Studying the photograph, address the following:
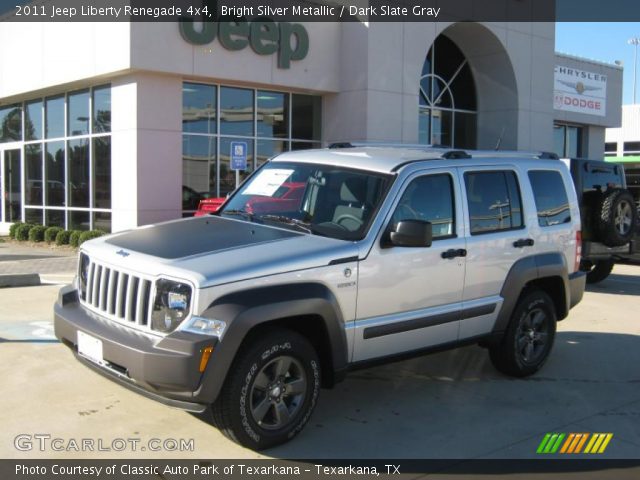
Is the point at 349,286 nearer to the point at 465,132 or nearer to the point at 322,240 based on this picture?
the point at 322,240

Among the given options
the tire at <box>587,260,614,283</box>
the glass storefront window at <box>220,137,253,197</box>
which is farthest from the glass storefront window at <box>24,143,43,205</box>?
the tire at <box>587,260,614,283</box>

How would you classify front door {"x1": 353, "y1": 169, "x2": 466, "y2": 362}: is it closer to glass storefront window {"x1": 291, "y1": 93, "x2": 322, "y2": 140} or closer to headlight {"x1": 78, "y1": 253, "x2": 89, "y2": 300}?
headlight {"x1": 78, "y1": 253, "x2": 89, "y2": 300}

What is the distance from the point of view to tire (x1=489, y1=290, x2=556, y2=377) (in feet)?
19.7

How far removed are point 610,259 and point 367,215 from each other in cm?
806

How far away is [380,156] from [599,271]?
320 inches

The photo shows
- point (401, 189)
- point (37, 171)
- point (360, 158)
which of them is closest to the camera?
point (401, 189)

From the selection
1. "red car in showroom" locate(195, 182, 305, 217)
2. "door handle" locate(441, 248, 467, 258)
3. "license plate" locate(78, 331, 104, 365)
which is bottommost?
"license plate" locate(78, 331, 104, 365)

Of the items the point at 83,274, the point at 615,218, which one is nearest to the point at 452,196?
the point at 83,274

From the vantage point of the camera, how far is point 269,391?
4.35 m

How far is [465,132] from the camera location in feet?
71.4

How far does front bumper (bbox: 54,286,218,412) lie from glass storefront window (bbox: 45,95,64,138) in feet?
47.2

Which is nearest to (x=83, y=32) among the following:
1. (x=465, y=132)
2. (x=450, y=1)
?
(x=450, y=1)

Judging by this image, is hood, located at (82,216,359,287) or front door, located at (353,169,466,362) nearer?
hood, located at (82,216,359,287)

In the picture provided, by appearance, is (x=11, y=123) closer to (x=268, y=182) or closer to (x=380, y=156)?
(x=268, y=182)
